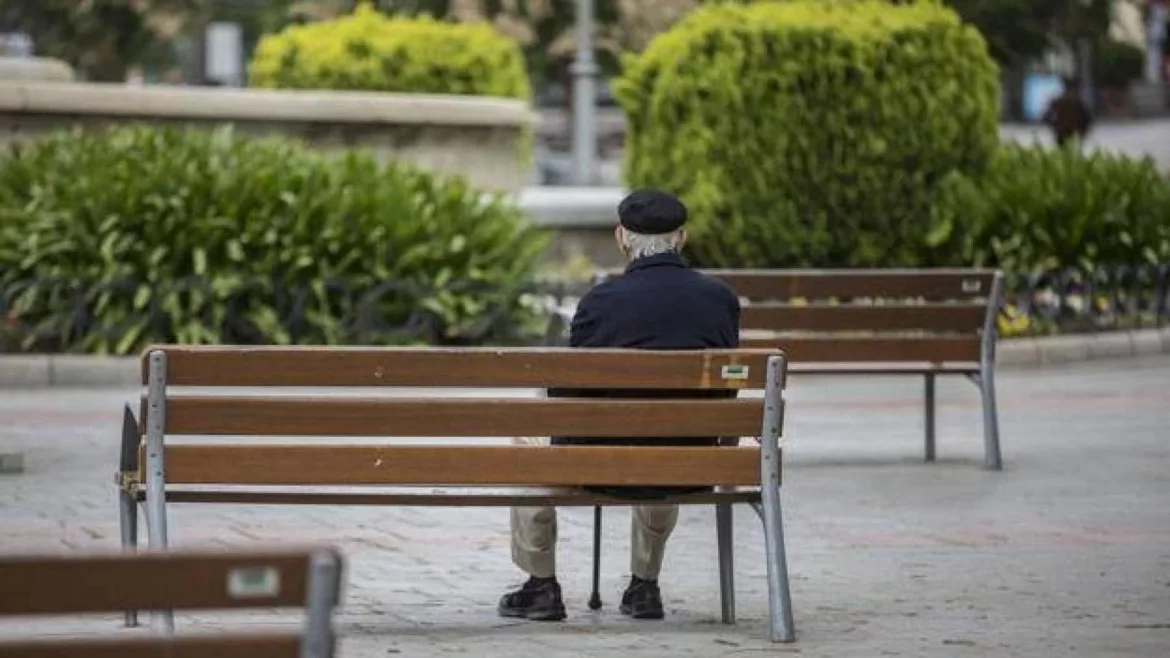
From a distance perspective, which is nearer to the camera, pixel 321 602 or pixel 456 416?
pixel 321 602

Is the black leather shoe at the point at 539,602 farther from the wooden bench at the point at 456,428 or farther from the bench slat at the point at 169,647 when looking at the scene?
the bench slat at the point at 169,647

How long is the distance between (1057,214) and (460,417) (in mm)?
13250

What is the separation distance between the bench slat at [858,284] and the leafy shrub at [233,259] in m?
4.84

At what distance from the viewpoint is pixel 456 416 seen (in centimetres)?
857

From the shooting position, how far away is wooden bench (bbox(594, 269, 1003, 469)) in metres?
13.7

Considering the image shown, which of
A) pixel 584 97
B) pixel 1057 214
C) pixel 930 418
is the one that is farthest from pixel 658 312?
pixel 584 97

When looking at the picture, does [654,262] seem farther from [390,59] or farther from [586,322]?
[390,59]

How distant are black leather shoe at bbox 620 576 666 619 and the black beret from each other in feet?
3.24

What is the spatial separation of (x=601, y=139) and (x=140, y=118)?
4536cm

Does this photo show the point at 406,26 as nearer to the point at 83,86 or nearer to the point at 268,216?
the point at 83,86

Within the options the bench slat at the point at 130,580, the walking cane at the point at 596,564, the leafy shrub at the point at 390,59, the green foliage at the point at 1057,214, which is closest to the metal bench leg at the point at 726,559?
the walking cane at the point at 596,564

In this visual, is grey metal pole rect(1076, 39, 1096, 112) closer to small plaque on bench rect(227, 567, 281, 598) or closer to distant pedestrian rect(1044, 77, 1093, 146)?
distant pedestrian rect(1044, 77, 1093, 146)

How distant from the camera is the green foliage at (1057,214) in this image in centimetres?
2092

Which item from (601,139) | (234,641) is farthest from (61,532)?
(601,139)
